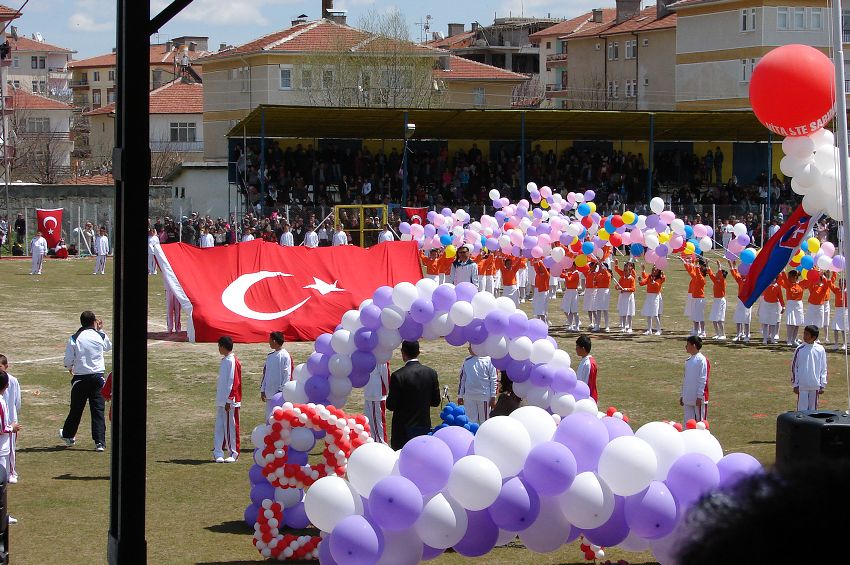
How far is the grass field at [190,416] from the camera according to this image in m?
10.2

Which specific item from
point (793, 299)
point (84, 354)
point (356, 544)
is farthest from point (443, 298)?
point (793, 299)

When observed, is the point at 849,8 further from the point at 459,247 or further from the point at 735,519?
the point at 735,519

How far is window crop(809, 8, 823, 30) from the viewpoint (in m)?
59.5

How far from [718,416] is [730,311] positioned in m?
13.0

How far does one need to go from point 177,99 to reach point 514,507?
73.7 m

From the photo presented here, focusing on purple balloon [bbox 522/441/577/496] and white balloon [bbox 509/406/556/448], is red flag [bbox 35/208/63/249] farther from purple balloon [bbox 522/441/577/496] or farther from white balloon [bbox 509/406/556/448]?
purple balloon [bbox 522/441/577/496]

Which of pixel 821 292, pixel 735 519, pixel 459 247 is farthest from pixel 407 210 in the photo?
pixel 735 519

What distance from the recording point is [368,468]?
7734mm

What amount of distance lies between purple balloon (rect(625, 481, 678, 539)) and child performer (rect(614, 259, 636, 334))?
16.7 metres

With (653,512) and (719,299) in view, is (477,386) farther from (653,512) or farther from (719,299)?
(719,299)

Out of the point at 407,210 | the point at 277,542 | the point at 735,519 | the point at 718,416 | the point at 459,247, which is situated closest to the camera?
the point at 735,519

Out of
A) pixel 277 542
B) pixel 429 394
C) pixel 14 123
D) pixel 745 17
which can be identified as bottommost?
pixel 277 542

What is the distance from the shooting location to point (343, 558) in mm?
7457

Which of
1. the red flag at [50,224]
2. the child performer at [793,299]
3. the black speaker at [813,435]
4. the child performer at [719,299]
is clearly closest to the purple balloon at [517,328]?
the black speaker at [813,435]
